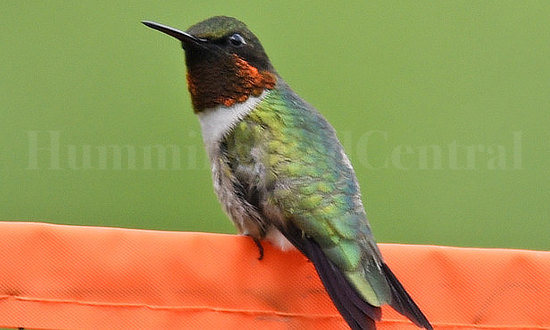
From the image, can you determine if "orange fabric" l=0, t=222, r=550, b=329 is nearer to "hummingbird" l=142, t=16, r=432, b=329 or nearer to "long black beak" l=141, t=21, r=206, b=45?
"hummingbird" l=142, t=16, r=432, b=329

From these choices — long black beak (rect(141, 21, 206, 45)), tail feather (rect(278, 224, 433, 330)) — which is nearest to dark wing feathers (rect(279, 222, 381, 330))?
tail feather (rect(278, 224, 433, 330))

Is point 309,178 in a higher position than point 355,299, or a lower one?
higher

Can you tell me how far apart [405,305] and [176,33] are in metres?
1.10

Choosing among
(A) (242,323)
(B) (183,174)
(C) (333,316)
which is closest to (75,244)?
(A) (242,323)

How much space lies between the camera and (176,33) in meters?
2.57

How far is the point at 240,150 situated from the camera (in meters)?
2.50

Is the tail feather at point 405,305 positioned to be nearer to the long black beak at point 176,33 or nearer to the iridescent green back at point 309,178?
the iridescent green back at point 309,178

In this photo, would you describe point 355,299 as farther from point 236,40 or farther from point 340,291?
point 236,40

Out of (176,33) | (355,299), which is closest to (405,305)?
(355,299)

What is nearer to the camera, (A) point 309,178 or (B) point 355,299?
(B) point 355,299

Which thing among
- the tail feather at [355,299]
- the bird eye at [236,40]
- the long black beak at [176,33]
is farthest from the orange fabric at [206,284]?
the bird eye at [236,40]

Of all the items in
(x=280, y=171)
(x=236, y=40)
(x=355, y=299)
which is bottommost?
(x=355, y=299)

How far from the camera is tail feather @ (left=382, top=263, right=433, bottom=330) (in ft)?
6.09

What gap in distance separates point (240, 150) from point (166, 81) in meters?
1.96
